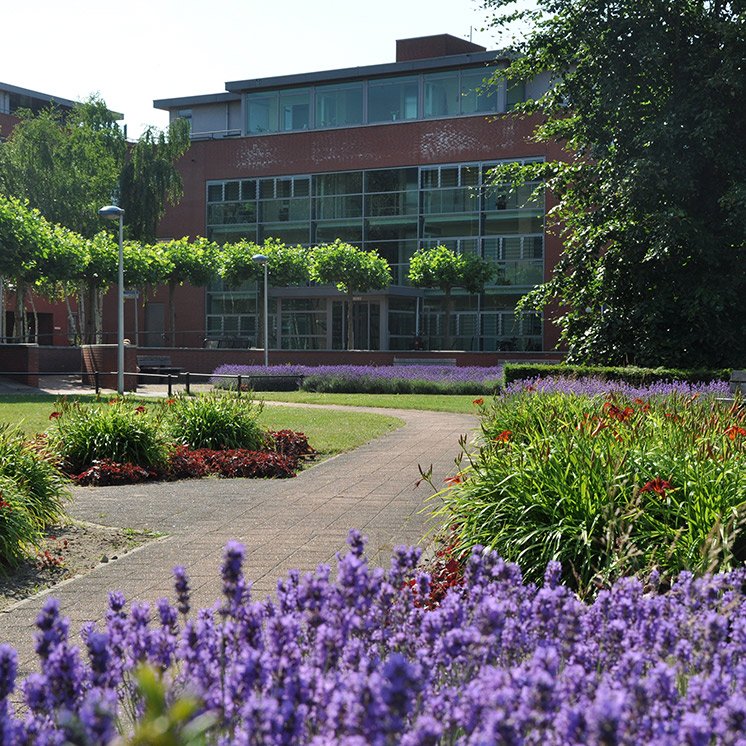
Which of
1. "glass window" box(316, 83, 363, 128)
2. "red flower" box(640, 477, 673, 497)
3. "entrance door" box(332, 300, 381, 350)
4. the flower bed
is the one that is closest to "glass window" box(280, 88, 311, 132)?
"glass window" box(316, 83, 363, 128)

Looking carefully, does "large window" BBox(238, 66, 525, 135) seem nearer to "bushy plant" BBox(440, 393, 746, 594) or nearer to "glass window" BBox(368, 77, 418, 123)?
"glass window" BBox(368, 77, 418, 123)

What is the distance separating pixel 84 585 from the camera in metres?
5.96

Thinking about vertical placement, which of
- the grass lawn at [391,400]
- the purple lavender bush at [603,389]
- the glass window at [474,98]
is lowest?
the grass lawn at [391,400]

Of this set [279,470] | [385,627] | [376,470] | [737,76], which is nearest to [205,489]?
[279,470]

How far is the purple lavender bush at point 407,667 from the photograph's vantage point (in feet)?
5.49

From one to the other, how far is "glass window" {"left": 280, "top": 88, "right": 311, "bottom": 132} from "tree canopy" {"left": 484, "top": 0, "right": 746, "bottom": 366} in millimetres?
28624

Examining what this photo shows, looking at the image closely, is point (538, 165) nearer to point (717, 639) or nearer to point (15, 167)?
point (717, 639)

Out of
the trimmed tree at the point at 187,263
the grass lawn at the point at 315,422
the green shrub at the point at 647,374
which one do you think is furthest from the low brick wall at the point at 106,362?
the green shrub at the point at 647,374

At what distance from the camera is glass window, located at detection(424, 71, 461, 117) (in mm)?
45781

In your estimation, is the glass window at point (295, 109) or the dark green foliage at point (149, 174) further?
the glass window at point (295, 109)

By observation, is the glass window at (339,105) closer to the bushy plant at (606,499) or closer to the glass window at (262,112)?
the glass window at (262,112)

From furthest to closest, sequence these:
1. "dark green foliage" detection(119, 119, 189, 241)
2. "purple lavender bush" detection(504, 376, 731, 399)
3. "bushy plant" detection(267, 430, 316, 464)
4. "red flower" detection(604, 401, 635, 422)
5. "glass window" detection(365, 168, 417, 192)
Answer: "dark green foliage" detection(119, 119, 189, 241)
"glass window" detection(365, 168, 417, 192)
"bushy plant" detection(267, 430, 316, 464)
"purple lavender bush" detection(504, 376, 731, 399)
"red flower" detection(604, 401, 635, 422)

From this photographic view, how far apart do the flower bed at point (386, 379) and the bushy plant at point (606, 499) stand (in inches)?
825

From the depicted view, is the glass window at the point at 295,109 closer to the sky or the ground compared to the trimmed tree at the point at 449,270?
closer to the sky
